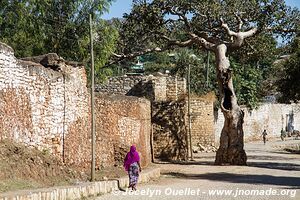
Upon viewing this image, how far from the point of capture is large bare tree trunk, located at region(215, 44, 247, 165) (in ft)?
76.2

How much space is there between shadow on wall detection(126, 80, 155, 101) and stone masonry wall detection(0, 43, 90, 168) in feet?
32.3

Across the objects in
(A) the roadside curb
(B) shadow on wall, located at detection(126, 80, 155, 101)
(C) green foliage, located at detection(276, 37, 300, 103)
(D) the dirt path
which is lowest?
(D) the dirt path

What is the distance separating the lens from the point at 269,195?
12992mm

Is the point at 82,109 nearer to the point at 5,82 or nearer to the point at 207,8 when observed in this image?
the point at 5,82

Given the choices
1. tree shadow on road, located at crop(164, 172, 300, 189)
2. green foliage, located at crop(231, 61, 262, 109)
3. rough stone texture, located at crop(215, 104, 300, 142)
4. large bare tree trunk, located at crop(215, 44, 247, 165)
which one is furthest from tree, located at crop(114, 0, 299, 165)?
green foliage, located at crop(231, 61, 262, 109)

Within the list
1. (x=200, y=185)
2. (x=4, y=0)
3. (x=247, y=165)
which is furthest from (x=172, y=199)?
(x=4, y=0)

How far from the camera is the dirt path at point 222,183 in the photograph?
42.4ft

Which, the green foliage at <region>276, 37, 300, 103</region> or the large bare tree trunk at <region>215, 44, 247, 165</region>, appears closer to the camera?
the large bare tree trunk at <region>215, 44, 247, 165</region>

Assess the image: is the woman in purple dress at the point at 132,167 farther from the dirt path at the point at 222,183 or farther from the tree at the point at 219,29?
the tree at the point at 219,29

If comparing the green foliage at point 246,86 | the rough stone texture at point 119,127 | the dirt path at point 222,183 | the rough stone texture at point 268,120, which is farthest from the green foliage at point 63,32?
the green foliage at point 246,86

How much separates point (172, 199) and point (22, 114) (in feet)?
12.7

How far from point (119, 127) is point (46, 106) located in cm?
502

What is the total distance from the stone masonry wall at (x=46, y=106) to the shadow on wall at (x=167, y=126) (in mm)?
8952

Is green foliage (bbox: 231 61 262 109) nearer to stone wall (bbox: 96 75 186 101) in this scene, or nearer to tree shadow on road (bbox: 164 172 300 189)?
stone wall (bbox: 96 75 186 101)
